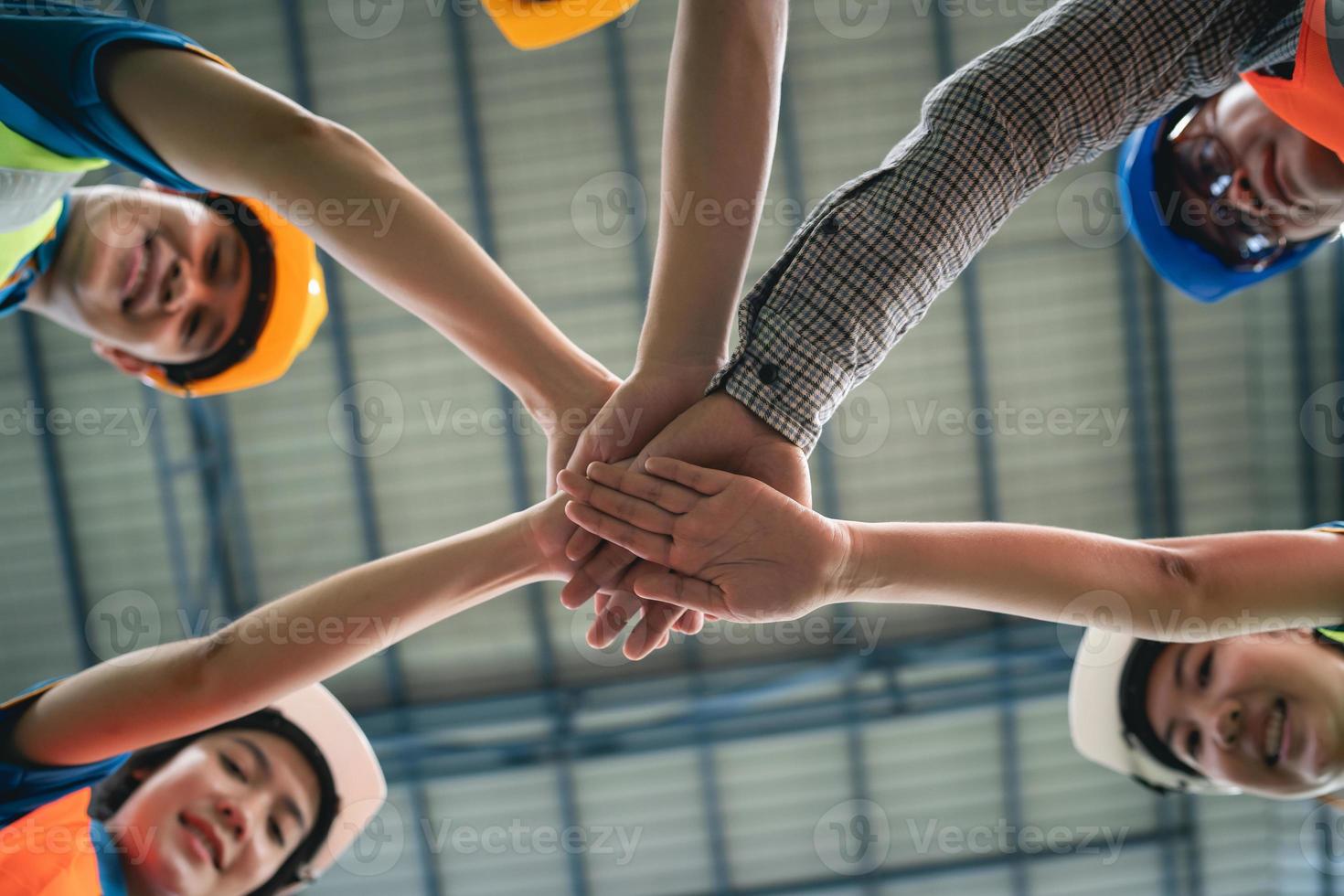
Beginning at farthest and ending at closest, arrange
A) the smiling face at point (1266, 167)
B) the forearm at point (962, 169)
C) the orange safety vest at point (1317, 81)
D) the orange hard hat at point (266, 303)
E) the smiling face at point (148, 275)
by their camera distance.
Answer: the orange hard hat at point (266, 303) → the smiling face at point (148, 275) → the smiling face at point (1266, 167) → the forearm at point (962, 169) → the orange safety vest at point (1317, 81)

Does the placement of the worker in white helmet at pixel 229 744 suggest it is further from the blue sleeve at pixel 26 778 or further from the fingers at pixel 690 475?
the fingers at pixel 690 475

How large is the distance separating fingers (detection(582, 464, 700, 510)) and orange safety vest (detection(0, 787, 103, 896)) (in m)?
1.67

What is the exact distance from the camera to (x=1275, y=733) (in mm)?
2992

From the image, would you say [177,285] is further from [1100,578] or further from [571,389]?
[1100,578]

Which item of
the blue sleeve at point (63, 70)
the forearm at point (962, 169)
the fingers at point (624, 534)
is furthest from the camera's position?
the fingers at point (624, 534)

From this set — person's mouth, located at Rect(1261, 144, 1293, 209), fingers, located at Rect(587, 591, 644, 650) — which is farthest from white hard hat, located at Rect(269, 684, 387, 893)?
person's mouth, located at Rect(1261, 144, 1293, 209)

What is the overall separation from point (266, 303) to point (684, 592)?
2.17 meters

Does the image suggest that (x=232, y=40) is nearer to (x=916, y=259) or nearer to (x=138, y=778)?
(x=138, y=778)

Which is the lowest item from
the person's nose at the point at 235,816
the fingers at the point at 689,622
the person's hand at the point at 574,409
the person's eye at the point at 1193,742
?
the person's eye at the point at 1193,742

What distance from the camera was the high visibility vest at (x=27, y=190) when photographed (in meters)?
2.26

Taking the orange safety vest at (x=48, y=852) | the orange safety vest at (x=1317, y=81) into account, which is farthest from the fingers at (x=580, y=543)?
the orange safety vest at (x=1317, y=81)

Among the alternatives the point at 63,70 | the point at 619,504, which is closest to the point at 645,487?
the point at 619,504

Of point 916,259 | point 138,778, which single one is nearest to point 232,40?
point 138,778

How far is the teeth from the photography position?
9.77 ft
